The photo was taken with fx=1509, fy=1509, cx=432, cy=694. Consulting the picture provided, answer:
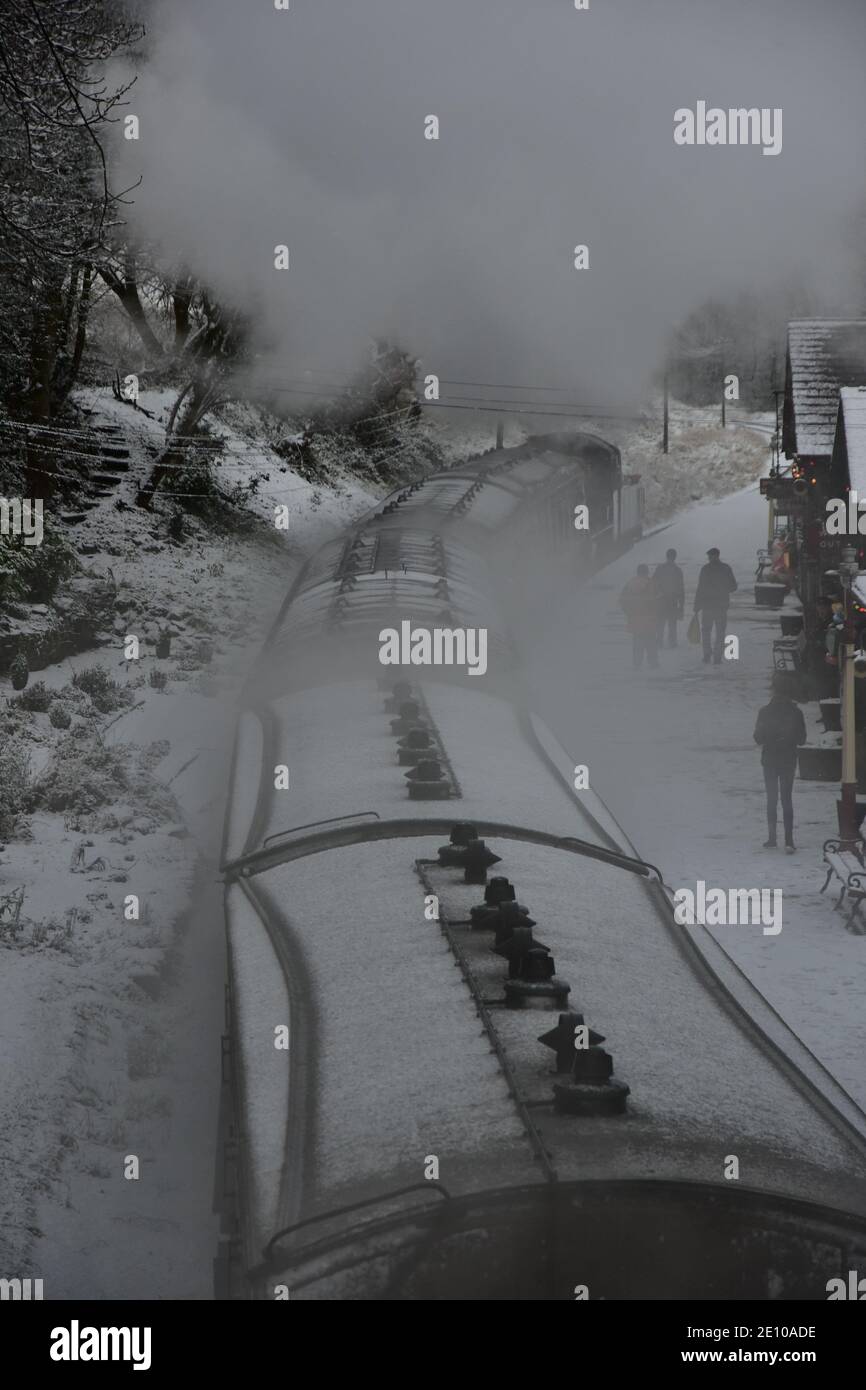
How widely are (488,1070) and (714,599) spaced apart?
14731mm

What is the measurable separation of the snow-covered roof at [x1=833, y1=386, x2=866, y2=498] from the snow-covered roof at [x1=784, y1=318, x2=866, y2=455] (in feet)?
4.99

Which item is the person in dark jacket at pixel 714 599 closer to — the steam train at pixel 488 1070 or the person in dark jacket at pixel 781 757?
the person in dark jacket at pixel 781 757

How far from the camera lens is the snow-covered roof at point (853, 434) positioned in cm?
1580

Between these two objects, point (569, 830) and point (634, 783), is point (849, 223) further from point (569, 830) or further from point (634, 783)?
point (569, 830)

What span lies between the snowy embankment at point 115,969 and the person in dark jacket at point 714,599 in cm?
609

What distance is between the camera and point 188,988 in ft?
32.7

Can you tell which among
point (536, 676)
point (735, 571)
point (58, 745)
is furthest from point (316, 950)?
point (735, 571)

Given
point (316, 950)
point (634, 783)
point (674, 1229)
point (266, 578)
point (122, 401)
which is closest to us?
point (674, 1229)

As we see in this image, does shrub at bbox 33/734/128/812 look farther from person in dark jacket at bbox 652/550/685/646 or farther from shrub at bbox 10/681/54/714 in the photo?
person in dark jacket at bbox 652/550/685/646

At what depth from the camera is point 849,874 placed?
35.0 feet

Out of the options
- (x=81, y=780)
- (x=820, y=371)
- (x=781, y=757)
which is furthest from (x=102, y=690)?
(x=820, y=371)

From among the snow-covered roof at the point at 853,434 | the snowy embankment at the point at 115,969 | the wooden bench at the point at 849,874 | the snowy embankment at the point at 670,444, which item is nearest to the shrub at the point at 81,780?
the snowy embankment at the point at 115,969

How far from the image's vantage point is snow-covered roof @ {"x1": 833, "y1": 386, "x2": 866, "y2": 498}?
15.8m
